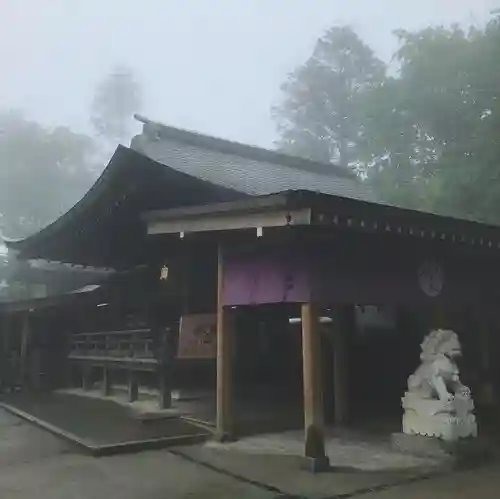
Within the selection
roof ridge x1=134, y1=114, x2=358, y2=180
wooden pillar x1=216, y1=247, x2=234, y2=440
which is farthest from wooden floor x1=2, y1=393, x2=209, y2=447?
roof ridge x1=134, y1=114, x2=358, y2=180

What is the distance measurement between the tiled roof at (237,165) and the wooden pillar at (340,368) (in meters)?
2.05

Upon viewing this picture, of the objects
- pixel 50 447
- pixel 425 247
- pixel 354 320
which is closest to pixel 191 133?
pixel 354 320

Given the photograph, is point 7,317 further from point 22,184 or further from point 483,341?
point 22,184

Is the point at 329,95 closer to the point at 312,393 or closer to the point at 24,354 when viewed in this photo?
the point at 24,354

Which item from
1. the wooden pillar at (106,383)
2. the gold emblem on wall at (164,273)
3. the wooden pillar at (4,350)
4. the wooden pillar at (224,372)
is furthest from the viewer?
the wooden pillar at (4,350)

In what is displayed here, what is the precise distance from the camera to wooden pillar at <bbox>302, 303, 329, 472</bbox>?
555cm

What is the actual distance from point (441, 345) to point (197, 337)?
3.11 metres

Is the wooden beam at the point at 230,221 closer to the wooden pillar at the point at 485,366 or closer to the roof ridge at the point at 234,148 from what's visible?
the roof ridge at the point at 234,148

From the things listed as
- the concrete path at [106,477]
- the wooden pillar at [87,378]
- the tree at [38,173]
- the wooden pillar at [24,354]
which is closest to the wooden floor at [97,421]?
the concrete path at [106,477]

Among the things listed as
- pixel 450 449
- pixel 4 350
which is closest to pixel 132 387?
pixel 4 350

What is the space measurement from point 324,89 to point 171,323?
1963 centimetres

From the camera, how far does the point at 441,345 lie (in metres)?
6.39

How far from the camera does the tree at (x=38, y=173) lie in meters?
27.8

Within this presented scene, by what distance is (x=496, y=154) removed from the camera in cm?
1377
